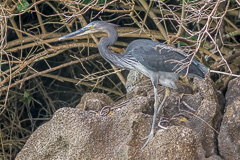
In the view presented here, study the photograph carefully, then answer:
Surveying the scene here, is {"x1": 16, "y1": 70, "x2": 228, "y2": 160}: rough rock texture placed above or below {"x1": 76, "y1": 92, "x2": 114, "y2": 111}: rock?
above

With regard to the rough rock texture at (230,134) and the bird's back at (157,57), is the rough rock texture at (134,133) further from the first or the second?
the bird's back at (157,57)

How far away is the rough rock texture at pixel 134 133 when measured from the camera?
112 inches

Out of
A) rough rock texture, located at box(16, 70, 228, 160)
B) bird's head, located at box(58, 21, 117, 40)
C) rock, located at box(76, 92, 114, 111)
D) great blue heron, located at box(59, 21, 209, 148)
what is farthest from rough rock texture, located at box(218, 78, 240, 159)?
bird's head, located at box(58, 21, 117, 40)

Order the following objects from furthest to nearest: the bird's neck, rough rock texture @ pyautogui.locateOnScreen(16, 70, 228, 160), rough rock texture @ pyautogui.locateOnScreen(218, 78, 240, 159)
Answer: the bird's neck
rough rock texture @ pyautogui.locateOnScreen(218, 78, 240, 159)
rough rock texture @ pyautogui.locateOnScreen(16, 70, 228, 160)

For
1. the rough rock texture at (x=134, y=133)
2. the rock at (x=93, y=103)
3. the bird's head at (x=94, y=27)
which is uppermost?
the bird's head at (x=94, y=27)

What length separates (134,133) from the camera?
3.04 meters

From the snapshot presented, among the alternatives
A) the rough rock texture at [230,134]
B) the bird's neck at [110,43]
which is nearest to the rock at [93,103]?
the bird's neck at [110,43]

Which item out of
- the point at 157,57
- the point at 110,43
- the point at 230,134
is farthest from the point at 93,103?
the point at 230,134

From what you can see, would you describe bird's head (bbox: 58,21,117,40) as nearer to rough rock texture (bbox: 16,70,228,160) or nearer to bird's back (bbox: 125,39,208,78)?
bird's back (bbox: 125,39,208,78)

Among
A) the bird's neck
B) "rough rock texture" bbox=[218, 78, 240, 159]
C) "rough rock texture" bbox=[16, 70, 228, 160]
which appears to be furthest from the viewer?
the bird's neck

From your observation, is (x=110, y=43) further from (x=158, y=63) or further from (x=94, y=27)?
(x=158, y=63)

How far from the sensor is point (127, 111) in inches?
126

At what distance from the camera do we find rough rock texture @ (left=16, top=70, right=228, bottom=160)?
9.36ft

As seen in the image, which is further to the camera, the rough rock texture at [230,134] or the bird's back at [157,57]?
the bird's back at [157,57]
